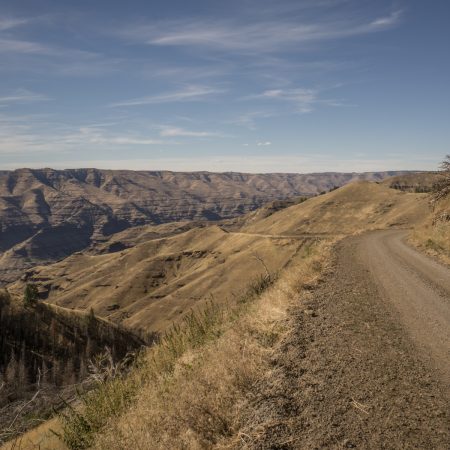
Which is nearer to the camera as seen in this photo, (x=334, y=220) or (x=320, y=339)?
(x=320, y=339)

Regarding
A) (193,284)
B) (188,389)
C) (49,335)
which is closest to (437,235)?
(188,389)

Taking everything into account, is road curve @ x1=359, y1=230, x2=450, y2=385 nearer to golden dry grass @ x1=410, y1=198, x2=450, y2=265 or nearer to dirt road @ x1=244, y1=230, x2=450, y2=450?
dirt road @ x1=244, y1=230, x2=450, y2=450

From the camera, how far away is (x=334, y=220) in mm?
180000

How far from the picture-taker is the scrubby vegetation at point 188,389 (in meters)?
5.18

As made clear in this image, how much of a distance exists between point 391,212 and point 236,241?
66578mm

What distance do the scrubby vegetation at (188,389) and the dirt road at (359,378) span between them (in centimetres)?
37

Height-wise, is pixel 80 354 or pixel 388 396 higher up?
pixel 388 396

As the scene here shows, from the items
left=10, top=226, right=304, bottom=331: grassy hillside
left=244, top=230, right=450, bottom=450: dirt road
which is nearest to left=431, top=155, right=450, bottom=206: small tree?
left=244, top=230, right=450, bottom=450: dirt road

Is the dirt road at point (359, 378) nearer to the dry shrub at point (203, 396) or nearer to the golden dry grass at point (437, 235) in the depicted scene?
the dry shrub at point (203, 396)

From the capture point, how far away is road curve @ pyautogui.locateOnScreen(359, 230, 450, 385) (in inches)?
293

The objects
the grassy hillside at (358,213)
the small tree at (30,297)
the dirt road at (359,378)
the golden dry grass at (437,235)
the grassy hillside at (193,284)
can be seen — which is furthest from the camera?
the grassy hillside at (358,213)

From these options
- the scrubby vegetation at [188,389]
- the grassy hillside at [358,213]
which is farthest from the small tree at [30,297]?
the scrubby vegetation at [188,389]

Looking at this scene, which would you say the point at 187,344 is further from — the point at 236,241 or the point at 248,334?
the point at 236,241

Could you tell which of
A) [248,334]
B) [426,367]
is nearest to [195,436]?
[248,334]
